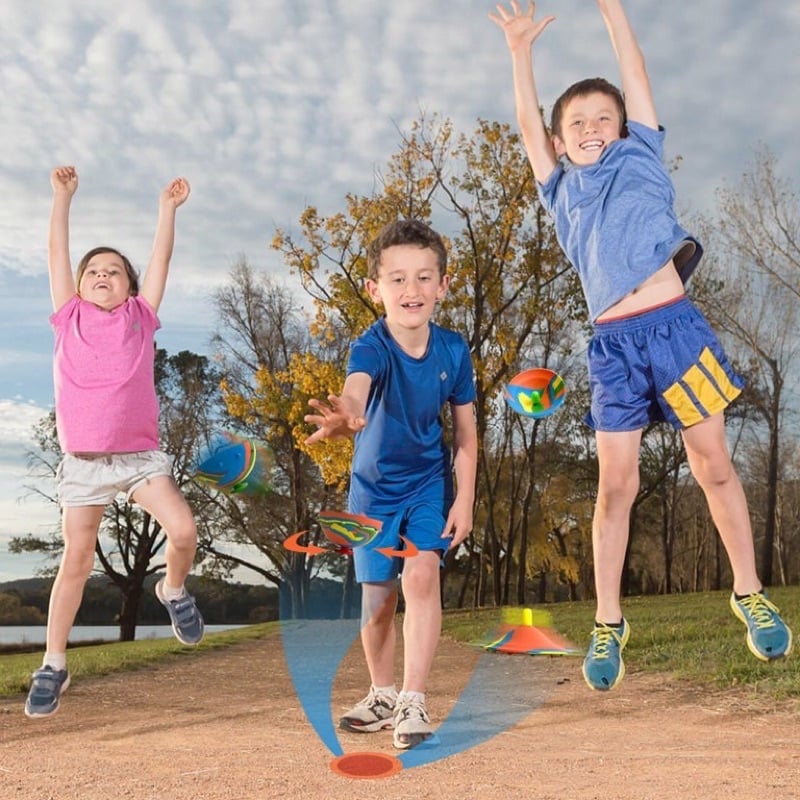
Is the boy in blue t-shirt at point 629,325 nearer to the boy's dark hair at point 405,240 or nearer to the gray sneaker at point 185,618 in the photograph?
the boy's dark hair at point 405,240

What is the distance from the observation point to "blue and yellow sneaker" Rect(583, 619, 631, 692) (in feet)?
11.9

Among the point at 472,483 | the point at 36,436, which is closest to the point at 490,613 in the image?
the point at 36,436

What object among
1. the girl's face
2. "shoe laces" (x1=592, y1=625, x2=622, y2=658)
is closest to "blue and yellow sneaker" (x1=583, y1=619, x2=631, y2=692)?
"shoe laces" (x1=592, y1=625, x2=622, y2=658)

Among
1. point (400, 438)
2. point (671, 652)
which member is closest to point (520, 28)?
point (400, 438)

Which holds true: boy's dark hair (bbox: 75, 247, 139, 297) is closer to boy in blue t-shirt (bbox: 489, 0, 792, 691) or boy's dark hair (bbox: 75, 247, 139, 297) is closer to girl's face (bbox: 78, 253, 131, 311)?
girl's face (bbox: 78, 253, 131, 311)

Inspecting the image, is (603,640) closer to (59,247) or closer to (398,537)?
(398,537)

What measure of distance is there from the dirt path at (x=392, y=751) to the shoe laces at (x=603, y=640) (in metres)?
1.24

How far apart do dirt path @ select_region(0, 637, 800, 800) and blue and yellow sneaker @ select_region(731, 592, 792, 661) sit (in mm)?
1407

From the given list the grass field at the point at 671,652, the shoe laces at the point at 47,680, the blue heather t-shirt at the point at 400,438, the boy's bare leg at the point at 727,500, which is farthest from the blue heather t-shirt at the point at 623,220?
the grass field at the point at 671,652

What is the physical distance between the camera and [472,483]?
4.35 m

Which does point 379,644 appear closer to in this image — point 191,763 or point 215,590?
point 191,763

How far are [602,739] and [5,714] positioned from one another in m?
4.58

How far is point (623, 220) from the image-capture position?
3863mm

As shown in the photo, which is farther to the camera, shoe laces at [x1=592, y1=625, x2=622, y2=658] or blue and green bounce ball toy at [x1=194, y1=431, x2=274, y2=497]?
blue and green bounce ball toy at [x1=194, y1=431, x2=274, y2=497]
